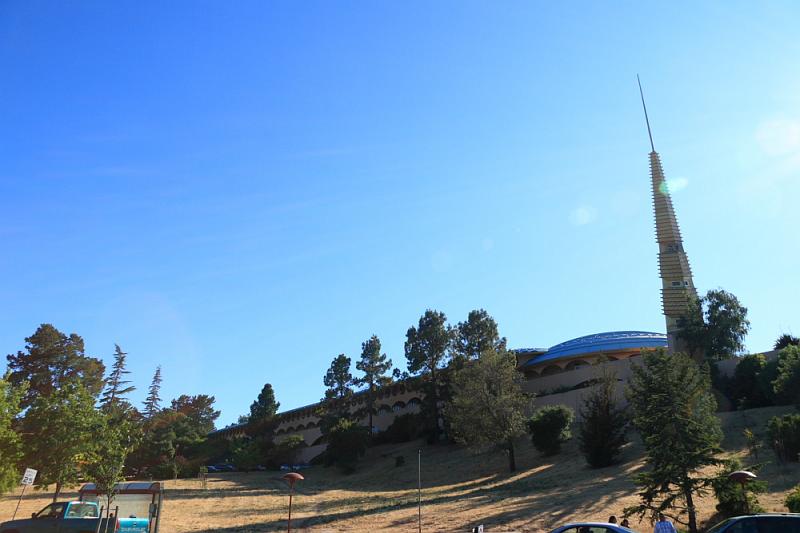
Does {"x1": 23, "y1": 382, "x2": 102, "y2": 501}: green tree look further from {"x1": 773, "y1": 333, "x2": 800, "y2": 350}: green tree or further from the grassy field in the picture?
{"x1": 773, "y1": 333, "x2": 800, "y2": 350}: green tree

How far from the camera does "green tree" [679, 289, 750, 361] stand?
53250 mm

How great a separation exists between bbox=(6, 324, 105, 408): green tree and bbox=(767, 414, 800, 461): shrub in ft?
191

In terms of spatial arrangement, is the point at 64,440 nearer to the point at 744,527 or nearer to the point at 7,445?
the point at 7,445

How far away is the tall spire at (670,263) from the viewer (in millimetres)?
60562

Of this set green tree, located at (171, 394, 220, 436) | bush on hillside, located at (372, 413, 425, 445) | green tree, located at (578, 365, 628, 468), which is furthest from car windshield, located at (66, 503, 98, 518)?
green tree, located at (171, 394, 220, 436)

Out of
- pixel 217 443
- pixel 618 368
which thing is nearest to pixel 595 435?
pixel 618 368

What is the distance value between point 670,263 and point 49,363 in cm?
6777

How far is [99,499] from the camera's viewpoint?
24156 millimetres

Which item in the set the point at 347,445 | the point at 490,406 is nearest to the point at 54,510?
the point at 490,406

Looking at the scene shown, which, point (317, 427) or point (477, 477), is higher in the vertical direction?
point (317, 427)

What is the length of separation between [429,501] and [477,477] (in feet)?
43.4

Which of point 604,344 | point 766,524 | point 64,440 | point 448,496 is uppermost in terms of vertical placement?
point 604,344

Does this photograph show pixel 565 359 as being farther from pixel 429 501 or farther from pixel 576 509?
pixel 576 509

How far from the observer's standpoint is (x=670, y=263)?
64938 millimetres
